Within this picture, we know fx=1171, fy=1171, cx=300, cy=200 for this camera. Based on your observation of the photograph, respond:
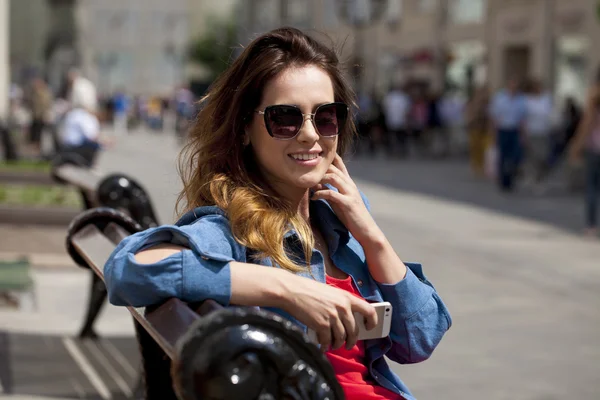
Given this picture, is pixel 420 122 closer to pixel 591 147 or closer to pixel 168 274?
pixel 591 147

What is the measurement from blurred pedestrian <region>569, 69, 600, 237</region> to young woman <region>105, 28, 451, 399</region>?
1020cm

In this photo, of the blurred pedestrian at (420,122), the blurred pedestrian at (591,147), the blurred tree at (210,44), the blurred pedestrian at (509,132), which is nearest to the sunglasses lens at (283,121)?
the blurred pedestrian at (591,147)

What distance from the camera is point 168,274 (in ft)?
7.07

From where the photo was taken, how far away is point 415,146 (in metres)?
31.9

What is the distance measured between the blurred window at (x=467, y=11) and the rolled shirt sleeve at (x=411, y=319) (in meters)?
34.5

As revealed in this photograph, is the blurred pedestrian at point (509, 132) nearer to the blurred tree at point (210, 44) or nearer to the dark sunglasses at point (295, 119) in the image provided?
the dark sunglasses at point (295, 119)

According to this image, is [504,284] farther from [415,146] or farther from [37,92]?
[415,146]

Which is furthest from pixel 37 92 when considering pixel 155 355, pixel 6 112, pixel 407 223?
pixel 155 355

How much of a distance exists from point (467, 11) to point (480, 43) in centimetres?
168

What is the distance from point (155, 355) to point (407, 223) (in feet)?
34.3

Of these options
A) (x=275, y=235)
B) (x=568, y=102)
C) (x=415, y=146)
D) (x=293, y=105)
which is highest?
(x=293, y=105)

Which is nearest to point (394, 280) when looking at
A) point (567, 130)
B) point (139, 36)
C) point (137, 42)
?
point (567, 130)

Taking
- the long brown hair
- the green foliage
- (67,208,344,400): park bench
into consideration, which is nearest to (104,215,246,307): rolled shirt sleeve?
the long brown hair

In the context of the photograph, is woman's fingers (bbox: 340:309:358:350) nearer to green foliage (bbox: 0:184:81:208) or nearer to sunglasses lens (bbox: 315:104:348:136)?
sunglasses lens (bbox: 315:104:348:136)
